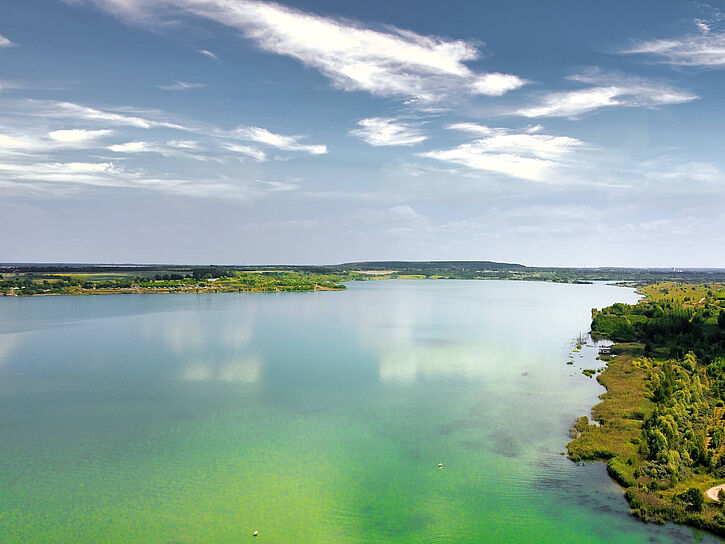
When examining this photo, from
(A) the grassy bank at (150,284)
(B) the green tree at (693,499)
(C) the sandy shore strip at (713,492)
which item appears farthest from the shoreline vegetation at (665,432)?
(A) the grassy bank at (150,284)

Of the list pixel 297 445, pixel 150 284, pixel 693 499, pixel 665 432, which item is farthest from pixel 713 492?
pixel 150 284

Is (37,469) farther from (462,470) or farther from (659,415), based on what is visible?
(659,415)

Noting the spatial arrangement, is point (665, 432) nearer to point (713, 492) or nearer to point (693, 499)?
point (713, 492)

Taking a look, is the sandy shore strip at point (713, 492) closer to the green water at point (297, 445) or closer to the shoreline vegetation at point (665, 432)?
the shoreline vegetation at point (665, 432)

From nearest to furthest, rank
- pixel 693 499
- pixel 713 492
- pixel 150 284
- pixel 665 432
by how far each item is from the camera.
A: pixel 693 499, pixel 713 492, pixel 665 432, pixel 150 284

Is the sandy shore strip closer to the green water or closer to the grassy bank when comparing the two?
the green water

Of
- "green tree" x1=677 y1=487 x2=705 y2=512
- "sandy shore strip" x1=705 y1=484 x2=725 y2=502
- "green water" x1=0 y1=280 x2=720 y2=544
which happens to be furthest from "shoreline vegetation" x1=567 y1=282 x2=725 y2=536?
"green water" x1=0 y1=280 x2=720 y2=544
